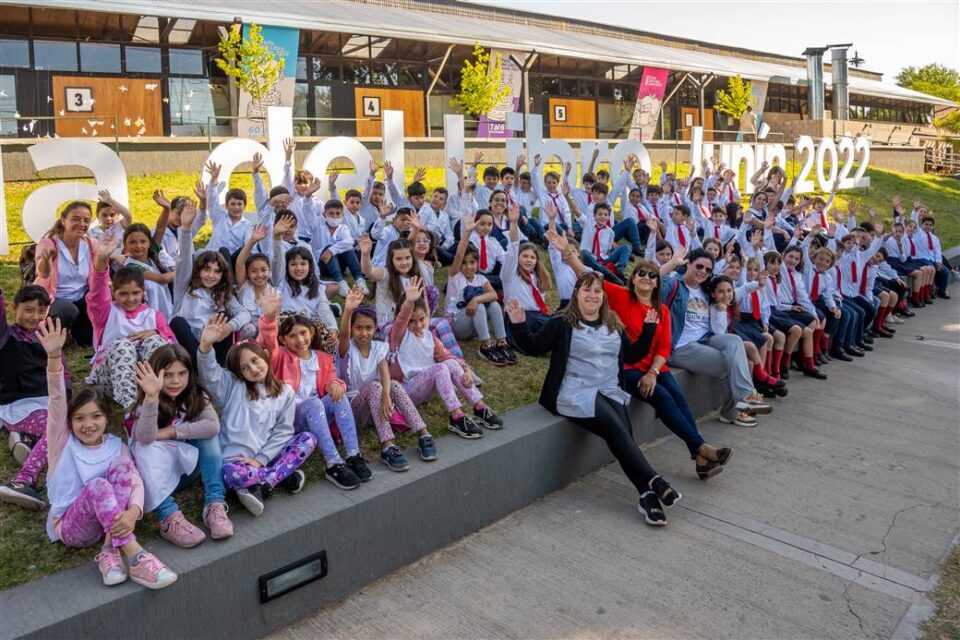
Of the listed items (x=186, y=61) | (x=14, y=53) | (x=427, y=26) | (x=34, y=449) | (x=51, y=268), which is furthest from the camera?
(x=427, y=26)

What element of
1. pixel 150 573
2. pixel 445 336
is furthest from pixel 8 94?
pixel 150 573

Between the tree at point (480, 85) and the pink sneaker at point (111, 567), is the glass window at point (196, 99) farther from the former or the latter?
the pink sneaker at point (111, 567)

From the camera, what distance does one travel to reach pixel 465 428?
14.9 ft

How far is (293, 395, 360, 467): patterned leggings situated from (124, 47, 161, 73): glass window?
1563 cm

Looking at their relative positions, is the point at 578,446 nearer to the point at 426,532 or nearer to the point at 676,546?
the point at 676,546

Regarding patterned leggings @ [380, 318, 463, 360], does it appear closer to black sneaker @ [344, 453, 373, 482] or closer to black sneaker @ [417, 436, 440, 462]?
black sneaker @ [417, 436, 440, 462]

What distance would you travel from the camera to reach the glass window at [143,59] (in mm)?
16641

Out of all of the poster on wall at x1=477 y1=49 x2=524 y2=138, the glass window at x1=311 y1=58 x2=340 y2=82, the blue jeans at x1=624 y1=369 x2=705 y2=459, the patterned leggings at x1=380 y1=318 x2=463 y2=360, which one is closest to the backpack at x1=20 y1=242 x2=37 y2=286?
the patterned leggings at x1=380 y1=318 x2=463 y2=360

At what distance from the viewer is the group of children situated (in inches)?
130

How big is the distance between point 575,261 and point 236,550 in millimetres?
3269

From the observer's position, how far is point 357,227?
8680mm

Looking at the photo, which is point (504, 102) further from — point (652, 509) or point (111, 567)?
point (111, 567)

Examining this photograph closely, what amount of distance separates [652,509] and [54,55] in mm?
16826

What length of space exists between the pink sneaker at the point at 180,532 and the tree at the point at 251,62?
13.7 metres
